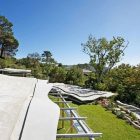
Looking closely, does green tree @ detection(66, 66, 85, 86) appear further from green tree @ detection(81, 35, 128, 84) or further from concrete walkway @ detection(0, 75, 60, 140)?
concrete walkway @ detection(0, 75, 60, 140)

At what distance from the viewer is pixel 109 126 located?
1434 centimetres

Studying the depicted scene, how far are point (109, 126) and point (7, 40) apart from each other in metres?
43.6

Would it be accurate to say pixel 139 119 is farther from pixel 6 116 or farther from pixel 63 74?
pixel 63 74

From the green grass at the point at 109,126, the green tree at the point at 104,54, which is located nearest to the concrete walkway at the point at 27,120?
the green grass at the point at 109,126

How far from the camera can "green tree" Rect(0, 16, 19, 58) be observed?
51.3 metres

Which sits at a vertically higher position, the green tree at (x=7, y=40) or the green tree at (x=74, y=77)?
the green tree at (x=7, y=40)

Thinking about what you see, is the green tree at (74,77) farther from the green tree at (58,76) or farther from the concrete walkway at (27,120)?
the concrete walkway at (27,120)

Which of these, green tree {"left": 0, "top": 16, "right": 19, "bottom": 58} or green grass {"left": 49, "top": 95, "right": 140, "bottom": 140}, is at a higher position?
green tree {"left": 0, "top": 16, "right": 19, "bottom": 58}

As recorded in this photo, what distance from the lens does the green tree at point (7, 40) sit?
5134 centimetres


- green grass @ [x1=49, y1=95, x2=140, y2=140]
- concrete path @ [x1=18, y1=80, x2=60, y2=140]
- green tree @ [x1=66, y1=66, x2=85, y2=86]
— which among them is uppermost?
green tree @ [x1=66, y1=66, x2=85, y2=86]

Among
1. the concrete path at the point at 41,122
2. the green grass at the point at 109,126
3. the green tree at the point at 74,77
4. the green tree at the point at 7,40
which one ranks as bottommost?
the green grass at the point at 109,126

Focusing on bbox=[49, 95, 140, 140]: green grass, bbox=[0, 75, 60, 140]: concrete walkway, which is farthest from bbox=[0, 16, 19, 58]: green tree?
bbox=[0, 75, 60, 140]: concrete walkway

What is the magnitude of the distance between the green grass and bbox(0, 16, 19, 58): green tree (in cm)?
3815

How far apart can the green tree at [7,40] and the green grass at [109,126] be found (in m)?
38.2
